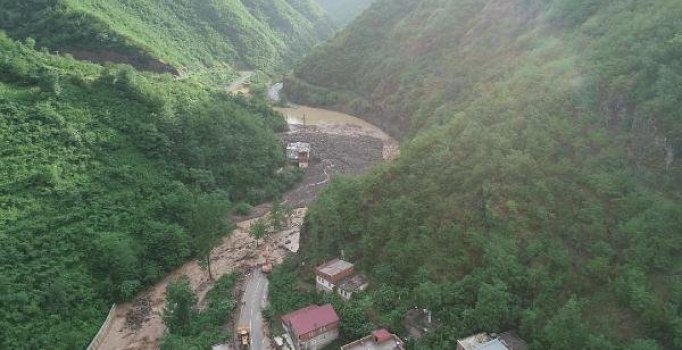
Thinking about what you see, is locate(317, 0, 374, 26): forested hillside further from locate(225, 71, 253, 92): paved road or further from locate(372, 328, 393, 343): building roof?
locate(372, 328, 393, 343): building roof

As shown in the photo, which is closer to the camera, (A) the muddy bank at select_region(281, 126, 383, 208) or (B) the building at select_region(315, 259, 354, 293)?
(B) the building at select_region(315, 259, 354, 293)

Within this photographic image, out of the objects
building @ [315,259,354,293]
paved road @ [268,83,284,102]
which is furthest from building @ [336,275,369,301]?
paved road @ [268,83,284,102]

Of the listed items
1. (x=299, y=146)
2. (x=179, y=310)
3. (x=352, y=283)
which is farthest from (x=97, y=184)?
(x=299, y=146)

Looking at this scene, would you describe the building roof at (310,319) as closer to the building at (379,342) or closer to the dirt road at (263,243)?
the building at (379,342)

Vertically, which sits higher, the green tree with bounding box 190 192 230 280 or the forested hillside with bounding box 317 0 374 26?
the forested hillside with bounding box 317 0 374 26

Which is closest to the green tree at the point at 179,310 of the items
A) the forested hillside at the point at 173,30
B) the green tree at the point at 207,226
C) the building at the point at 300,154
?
the green tree at the point at 207,226
